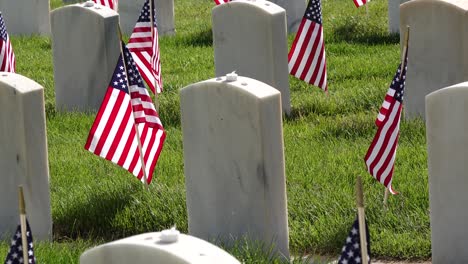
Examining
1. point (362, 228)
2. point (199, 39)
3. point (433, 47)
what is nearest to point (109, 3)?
point (199, 39)

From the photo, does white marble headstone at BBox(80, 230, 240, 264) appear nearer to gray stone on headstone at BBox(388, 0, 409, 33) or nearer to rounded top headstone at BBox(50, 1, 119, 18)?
rounded top headstone at BBox(50, 1, 119, 18)

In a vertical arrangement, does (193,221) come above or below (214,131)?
below

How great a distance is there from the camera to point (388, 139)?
24.4 feet

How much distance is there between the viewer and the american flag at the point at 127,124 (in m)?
7.87

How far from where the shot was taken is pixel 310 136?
9398 millimetres

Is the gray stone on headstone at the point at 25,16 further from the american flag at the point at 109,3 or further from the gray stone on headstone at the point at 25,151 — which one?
the gray stone on headstone at the point at 25,151

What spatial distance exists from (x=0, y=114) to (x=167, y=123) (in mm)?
2748

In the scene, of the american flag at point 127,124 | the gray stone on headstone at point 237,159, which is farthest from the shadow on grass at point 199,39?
Answer: the gray stone on headstone at point 237,159

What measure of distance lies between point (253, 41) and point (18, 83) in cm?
282

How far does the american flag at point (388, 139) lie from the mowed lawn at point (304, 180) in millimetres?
213

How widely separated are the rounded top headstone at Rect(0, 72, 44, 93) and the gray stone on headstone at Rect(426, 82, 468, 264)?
2389mm

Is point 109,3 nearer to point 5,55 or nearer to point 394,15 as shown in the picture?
point 5,55

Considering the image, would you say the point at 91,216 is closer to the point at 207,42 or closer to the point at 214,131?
the point at 214,131

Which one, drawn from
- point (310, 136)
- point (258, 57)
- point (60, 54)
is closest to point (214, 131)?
point (310, 136)
